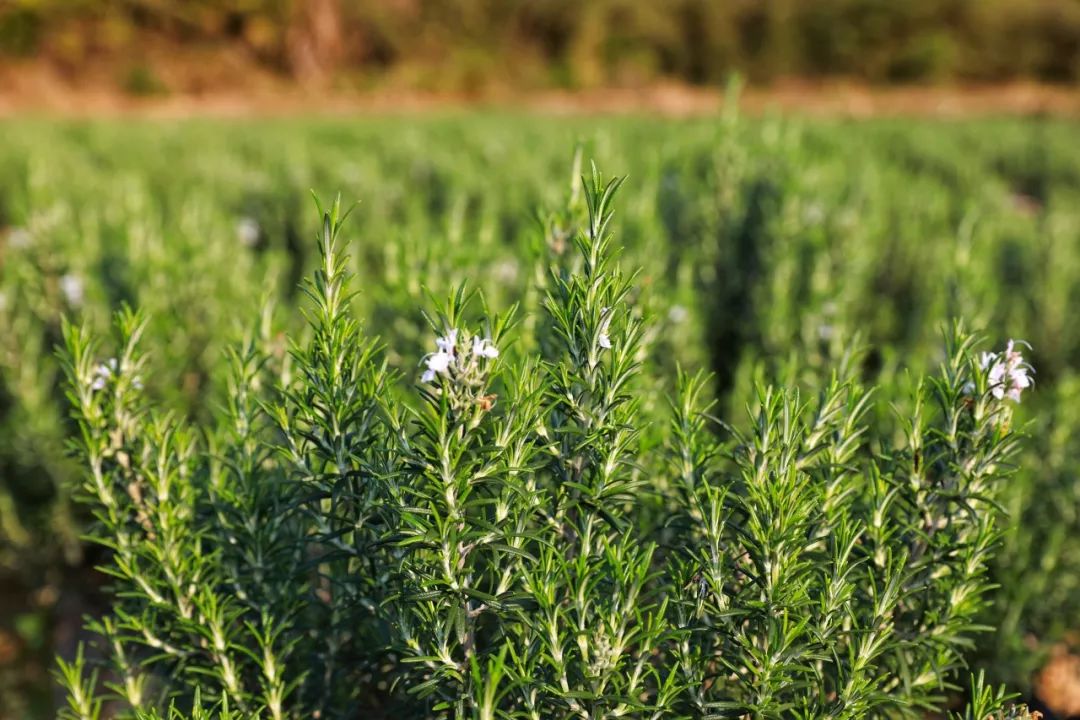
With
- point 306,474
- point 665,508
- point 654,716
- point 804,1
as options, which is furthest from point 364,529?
point 804,1

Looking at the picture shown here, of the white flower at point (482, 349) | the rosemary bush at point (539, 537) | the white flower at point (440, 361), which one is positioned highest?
the white flower at point (482, 349)

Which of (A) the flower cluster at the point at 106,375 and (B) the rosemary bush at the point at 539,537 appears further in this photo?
(A) the flower cluster at the point at 106,375

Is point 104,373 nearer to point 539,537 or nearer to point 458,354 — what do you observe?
point 458,354

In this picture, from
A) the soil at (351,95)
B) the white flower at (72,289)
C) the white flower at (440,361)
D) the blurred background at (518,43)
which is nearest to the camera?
the white flower at (440,361)

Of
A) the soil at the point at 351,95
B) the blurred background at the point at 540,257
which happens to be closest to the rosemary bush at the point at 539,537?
the blurred background at the point at 540,257

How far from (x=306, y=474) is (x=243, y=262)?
9.41ft

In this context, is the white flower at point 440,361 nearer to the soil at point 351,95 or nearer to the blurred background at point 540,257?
the blurred background at point 540,257

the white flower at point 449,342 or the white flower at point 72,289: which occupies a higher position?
the white flower at point 449,342

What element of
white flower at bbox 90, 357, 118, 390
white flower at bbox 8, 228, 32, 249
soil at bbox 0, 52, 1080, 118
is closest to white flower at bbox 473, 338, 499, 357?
white flower at bbox 90, 357, 118, 390

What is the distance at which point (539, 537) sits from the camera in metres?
1.46

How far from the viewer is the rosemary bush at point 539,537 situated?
4.63 feet

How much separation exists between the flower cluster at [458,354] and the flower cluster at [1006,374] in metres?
0.92

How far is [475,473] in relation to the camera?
56.7 inches

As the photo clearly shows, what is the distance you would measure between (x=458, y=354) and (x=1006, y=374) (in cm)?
101
